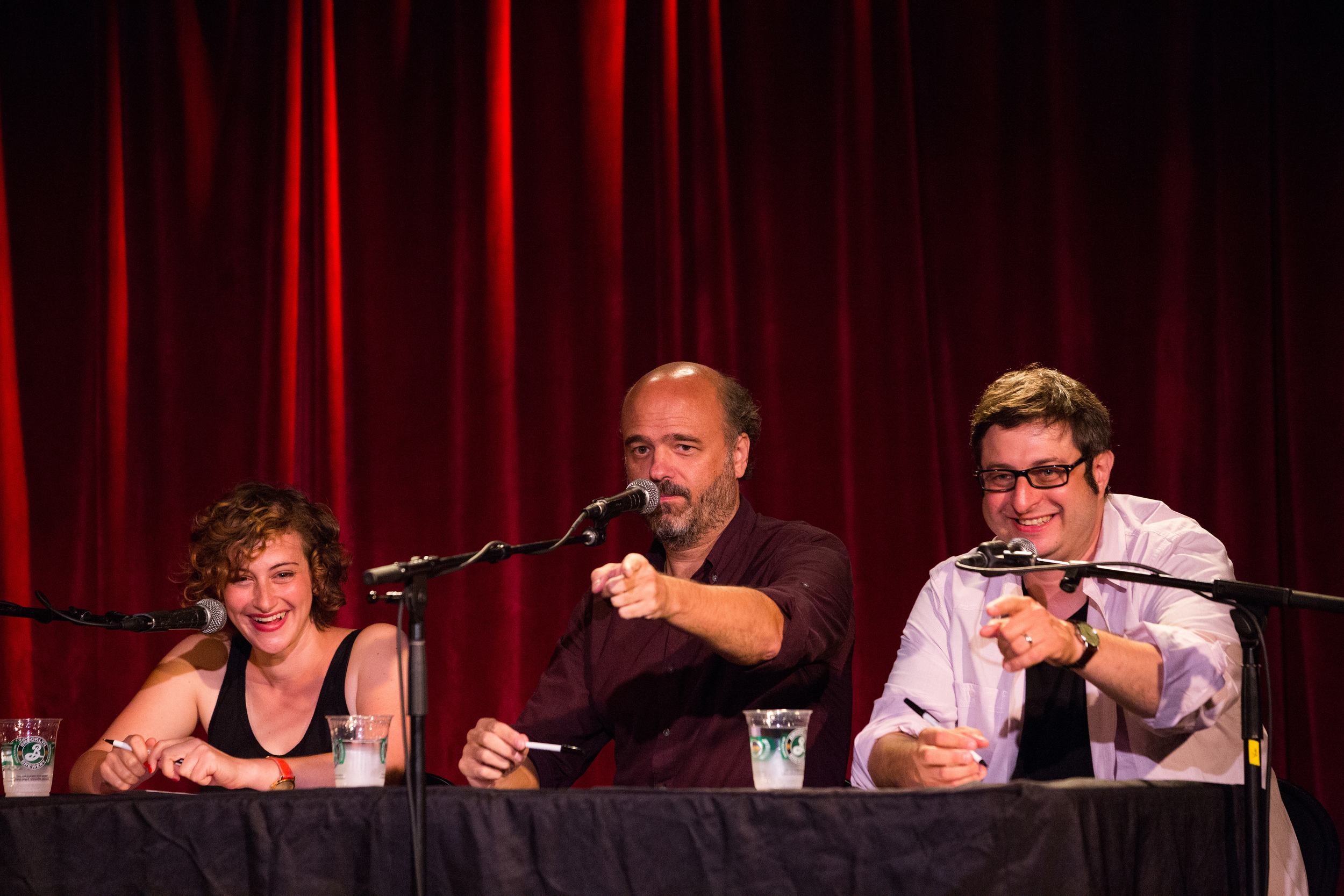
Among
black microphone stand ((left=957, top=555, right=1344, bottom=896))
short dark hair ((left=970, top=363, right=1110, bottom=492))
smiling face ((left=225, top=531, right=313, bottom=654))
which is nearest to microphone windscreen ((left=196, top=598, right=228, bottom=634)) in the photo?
smiling face ((left=225, top=531, right=313, bottom=654))

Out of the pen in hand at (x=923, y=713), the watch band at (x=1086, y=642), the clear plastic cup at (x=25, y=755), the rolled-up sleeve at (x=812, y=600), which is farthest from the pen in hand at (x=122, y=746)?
the watch band at (x=1086, y=642)

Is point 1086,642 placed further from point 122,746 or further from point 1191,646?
point 122,746

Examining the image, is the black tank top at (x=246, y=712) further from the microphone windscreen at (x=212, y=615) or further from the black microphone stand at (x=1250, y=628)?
the black microphone stand at (x=1250, y=628)

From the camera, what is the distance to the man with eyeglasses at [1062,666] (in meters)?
2.20

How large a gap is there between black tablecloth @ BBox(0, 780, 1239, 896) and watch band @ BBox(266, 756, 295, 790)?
0.41 metres

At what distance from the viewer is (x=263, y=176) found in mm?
4281

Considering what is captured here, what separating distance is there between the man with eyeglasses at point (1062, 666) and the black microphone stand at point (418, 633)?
93 centimetres

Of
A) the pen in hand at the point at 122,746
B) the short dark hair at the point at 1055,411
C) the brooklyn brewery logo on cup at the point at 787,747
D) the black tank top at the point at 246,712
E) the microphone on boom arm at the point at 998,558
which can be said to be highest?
the short dark hair at the point at 1055,411

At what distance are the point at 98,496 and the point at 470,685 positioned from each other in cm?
156

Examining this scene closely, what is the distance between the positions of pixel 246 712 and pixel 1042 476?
6.98ft

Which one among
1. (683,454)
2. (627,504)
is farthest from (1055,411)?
(627,504)

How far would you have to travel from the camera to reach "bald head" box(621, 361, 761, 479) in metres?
2.95

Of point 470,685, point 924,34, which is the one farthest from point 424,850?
point 924,34

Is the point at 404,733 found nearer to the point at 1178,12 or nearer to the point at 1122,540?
the point at 1122,540
